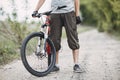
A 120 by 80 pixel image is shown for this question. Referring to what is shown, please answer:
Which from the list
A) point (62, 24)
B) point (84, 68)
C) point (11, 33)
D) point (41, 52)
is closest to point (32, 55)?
point (41, 52)

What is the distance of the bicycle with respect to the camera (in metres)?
6.95

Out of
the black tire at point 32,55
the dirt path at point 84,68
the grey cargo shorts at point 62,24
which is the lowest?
the dirt path at point 84,68

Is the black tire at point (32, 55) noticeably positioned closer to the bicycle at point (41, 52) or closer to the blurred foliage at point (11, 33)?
the bicycle at point (41, 52)

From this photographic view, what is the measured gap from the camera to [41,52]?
7078 mm

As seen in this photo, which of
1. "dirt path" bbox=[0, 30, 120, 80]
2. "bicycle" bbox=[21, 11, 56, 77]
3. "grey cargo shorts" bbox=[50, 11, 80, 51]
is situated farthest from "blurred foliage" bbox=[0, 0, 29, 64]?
"grey cargo shorts" bbox=[50, 11, 80, 51]

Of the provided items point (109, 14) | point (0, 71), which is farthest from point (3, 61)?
point (109, 14)

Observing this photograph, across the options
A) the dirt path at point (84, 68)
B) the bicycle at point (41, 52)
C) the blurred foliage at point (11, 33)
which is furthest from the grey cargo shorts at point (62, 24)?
the blurred foliage at point (11, 33)

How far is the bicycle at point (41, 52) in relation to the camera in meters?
6.95

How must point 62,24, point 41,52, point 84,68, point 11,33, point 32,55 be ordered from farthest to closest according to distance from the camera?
point 11,33 < point 84,68 < point 62,24 < point 32,55 < point 41,52

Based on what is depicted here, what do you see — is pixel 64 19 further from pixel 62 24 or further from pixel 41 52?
pixel 41 52

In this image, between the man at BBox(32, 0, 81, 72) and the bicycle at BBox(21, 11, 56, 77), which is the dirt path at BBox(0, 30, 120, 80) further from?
the man at BBox(32, 0, 81, 72)

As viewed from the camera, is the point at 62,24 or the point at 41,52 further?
the point at 62,24

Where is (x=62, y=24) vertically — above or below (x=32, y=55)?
above

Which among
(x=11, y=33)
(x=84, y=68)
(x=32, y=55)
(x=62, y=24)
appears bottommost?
(x=84, y=68)
